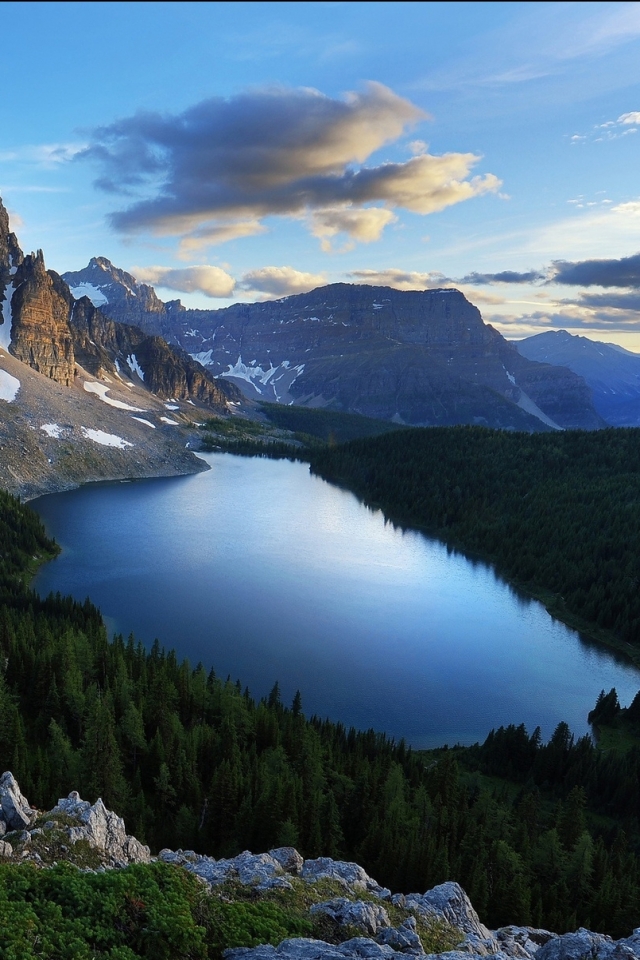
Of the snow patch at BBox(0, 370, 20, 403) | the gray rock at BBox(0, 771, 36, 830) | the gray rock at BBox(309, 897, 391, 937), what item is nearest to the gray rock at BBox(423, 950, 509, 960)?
the gray rock at BBox(309, 897, 391, 937)

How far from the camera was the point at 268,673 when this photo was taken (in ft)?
169

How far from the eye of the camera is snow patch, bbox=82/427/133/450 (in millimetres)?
149750

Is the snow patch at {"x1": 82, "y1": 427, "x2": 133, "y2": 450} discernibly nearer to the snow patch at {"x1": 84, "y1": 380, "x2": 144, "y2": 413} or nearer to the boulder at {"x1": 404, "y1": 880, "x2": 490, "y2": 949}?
the snow patch at {"x1": 84, "y1": 380, "x2": 144, "y2": 413}

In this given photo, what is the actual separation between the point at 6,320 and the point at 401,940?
186 meters

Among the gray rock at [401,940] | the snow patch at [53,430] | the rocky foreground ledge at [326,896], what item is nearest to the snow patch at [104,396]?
the snow patch at [53,430]

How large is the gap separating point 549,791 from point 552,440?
388ft

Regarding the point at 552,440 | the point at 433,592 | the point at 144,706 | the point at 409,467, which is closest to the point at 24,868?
the point at 144,706

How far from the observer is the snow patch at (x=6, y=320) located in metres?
164

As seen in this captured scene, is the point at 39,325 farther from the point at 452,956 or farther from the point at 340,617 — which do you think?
the point at 452,956

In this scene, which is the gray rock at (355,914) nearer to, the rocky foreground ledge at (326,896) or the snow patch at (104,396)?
the rocky foreground ledge at (326,896)

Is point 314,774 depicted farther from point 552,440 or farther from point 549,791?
point 552,440

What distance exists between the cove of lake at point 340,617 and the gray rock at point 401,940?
97.5ft

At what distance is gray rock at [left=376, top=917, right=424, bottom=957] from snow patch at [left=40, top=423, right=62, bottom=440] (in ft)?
452

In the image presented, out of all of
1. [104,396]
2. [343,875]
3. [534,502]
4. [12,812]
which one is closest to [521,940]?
[343,875]
